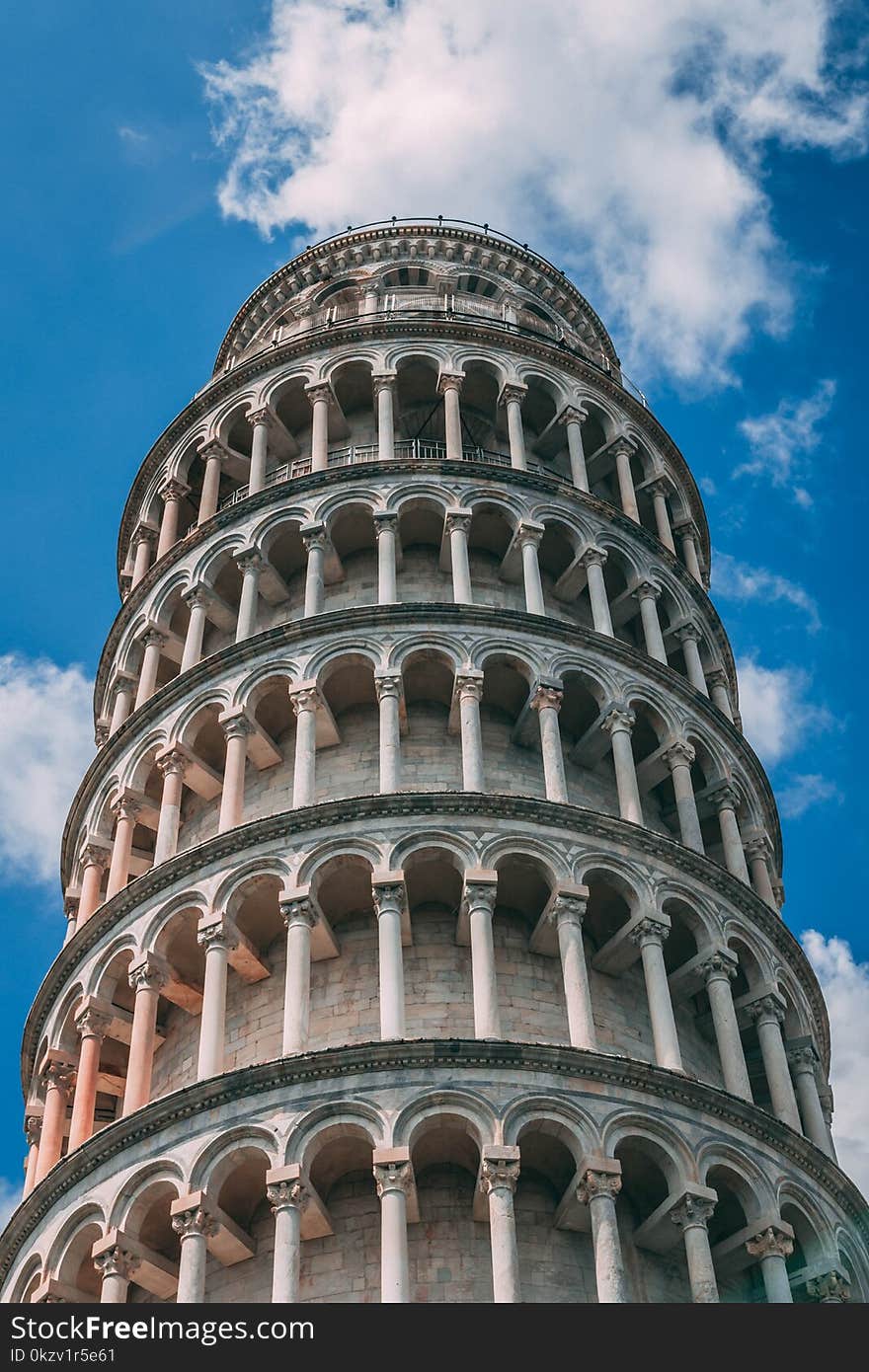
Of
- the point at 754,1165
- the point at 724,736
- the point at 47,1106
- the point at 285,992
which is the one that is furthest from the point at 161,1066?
the point at 724,736

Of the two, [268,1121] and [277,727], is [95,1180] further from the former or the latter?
[277,727]

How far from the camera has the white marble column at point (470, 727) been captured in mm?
27047

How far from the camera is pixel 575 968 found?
24.7m

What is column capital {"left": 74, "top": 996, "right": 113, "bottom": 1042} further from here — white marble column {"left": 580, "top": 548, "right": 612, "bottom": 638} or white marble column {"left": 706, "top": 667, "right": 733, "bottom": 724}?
white marble column {"left": 706, "top": 667, "right": 733, "bottom": 724}

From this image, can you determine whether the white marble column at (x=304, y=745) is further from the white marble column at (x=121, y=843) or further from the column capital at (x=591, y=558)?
the column capital at (x=591, y=558)

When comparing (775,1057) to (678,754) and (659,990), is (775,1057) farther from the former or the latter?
(678,754)

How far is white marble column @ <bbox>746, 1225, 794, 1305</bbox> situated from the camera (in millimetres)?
23047

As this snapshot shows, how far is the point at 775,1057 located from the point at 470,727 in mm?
6505

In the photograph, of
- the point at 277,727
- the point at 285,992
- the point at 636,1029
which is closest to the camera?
the point at 285,992

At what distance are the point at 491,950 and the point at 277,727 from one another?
23.1ft

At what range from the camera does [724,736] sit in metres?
31.6

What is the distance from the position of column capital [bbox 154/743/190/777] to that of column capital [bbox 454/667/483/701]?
4595 millimetres

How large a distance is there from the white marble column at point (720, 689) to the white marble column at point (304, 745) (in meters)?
8.43
